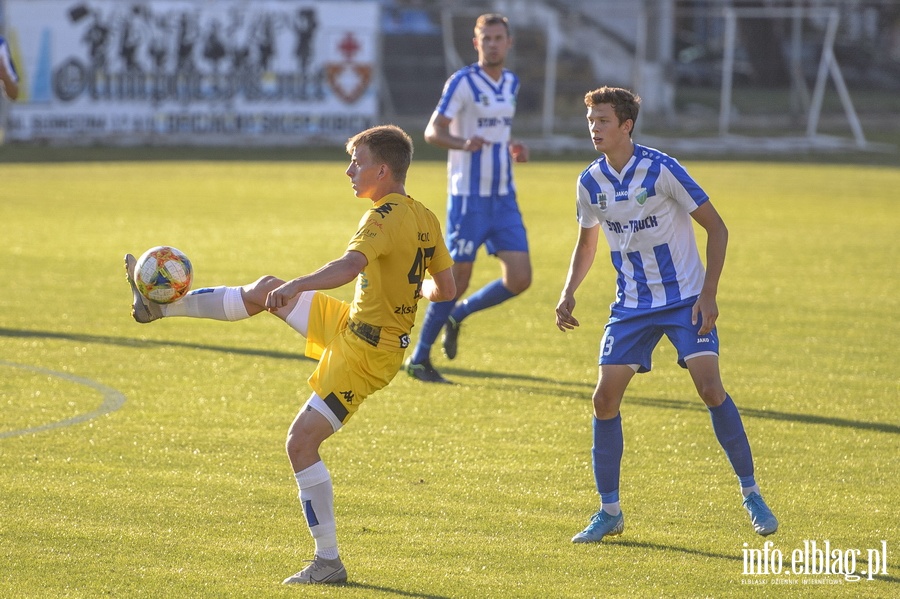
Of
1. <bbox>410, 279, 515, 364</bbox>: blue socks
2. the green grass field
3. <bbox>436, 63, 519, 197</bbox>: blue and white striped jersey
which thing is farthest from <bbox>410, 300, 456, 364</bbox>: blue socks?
<bbox>436, 63, 519, 197</bbox>: blue and white striped jersey

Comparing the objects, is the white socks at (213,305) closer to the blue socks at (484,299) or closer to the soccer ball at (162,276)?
the soccer ball at (162,276)

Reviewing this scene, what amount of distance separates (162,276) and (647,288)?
6.61 feet

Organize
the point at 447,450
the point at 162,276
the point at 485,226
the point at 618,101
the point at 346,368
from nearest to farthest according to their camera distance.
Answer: the point at 346,368, the point at 162,276, the point at 618,101, the point at 447,450, the point at 485,226

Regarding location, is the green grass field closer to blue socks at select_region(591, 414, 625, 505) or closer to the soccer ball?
blue socks at select_region(591, 414, 625, 505)

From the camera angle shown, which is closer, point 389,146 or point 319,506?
point 319,506

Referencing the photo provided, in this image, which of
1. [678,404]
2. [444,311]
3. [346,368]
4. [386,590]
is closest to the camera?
[386,590]

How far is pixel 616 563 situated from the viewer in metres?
5.04

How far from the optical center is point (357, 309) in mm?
4945

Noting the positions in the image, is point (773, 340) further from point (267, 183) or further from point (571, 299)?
point (267, 183)

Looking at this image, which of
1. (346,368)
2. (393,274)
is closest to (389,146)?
(393,274)

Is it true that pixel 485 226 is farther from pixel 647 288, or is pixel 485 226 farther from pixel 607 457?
pixel 607 457

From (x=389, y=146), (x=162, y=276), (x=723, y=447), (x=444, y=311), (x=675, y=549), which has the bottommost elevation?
(x=675, y=549)

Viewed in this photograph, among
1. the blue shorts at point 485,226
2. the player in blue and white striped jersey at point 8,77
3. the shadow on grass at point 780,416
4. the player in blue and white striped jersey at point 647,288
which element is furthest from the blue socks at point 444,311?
the player in blue and white striped jersey at point 8,77

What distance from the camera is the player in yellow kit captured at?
15.6ft
